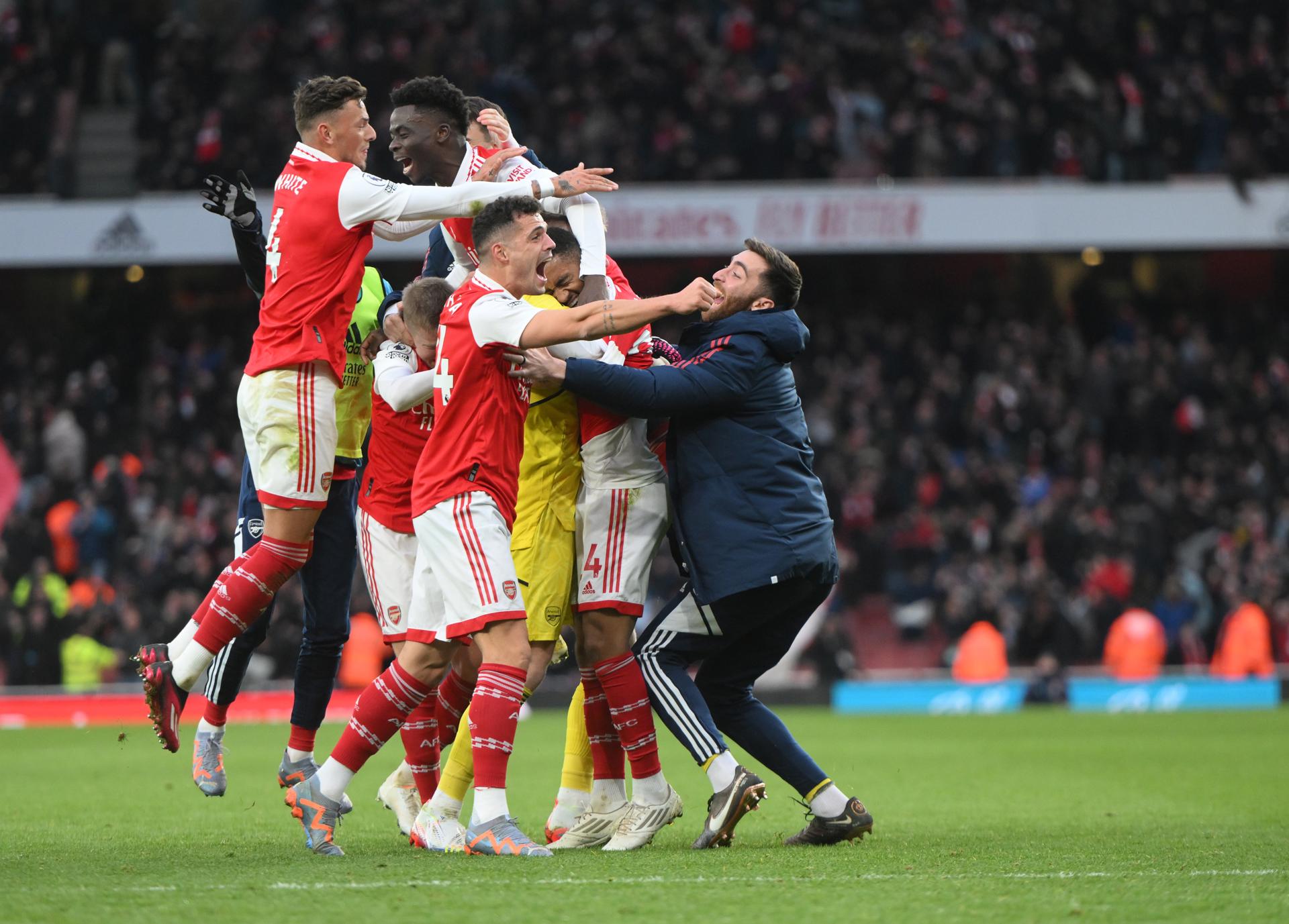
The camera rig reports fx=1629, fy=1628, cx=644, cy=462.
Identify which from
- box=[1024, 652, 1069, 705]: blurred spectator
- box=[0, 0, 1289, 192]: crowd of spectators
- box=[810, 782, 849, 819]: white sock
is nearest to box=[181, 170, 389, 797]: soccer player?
box=[810, 782, 849, 819]: white sock

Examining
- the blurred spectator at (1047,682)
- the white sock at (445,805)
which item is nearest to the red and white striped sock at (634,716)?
the white sock at (445,805)

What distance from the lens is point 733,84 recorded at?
24.7 m

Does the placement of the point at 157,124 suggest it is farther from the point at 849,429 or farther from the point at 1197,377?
the point at 1197,377

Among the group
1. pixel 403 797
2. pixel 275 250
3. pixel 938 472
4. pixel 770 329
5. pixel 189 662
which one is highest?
pixel 275 250

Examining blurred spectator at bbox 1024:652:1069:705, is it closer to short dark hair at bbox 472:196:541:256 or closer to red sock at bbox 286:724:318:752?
red sock at bbox 286:724:318:752

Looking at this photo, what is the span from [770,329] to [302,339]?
1.88 meters

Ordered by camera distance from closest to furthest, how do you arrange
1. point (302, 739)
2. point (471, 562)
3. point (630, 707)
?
point (471, 562)
point (630, 707)
point (302, 739)

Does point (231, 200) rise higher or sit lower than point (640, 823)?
higher

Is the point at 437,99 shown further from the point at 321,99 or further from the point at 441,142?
the point at 321,99

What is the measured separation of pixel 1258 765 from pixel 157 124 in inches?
736

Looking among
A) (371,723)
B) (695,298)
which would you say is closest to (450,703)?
(371,723)

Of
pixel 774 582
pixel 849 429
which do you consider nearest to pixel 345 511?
pixel 774 582

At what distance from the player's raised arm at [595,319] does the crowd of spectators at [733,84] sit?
1785 cm

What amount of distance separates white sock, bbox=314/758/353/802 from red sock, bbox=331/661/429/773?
22mm
